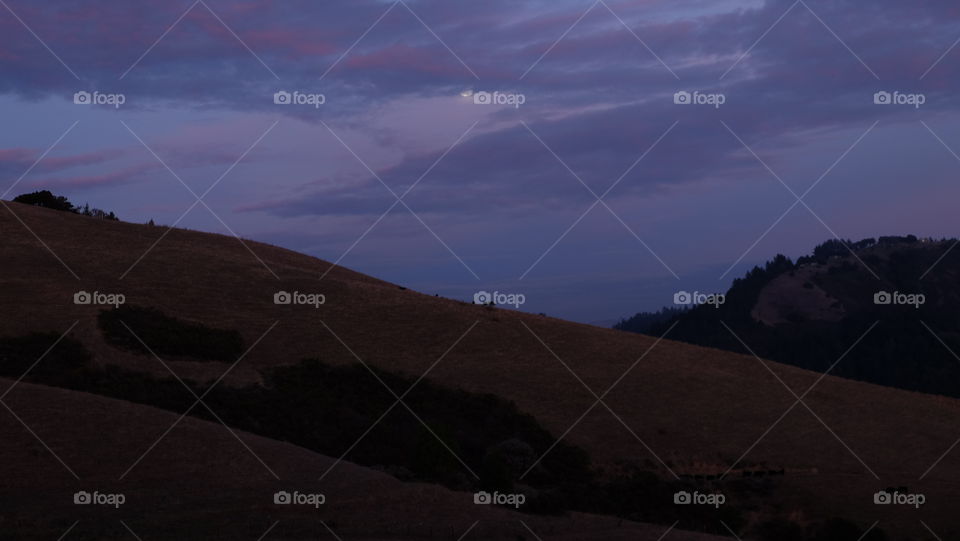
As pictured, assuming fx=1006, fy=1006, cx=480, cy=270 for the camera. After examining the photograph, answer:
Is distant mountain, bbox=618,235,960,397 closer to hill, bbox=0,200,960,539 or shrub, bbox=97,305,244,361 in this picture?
hill, bbox=0,200,960,539

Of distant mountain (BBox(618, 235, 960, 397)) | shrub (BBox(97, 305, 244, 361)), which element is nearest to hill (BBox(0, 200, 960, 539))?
shrub (BBox(97, 305, 244, 361))

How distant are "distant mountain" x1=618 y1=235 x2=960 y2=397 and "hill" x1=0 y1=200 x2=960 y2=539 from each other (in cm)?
5222

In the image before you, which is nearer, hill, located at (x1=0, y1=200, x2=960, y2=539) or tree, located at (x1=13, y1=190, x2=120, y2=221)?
hill, located at (x1=0, y1=200, x2=960, y2=539)

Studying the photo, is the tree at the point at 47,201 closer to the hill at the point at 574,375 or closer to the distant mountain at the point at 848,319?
the hill at the point at 574,375

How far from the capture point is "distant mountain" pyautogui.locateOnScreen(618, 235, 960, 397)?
120 m

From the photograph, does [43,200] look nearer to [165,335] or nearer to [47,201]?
[47,201]

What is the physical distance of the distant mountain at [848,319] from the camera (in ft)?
395

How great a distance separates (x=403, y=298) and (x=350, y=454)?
21.4 meters

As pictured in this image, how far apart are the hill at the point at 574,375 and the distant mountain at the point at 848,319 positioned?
52.2m

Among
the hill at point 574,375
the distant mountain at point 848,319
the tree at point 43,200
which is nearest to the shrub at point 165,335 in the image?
the hill at point 574,375

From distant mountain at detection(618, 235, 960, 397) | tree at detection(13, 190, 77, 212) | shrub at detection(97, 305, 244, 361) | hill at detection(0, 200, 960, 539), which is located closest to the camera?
hill at detection(0, 200, 960, 539)

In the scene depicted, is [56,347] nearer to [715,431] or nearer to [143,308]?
[143,308]

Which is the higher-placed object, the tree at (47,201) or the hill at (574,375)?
the tree at (47,201)

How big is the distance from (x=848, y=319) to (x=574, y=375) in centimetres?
11704
